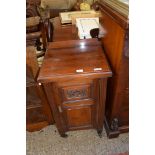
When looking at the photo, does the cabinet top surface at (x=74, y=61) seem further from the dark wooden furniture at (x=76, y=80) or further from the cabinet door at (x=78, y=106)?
the cabinet door at (x=78, y=106)

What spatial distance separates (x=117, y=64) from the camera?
0.93m

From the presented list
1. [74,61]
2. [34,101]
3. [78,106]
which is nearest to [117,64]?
[74,61]

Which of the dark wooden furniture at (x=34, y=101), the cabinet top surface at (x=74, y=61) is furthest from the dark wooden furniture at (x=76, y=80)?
the dark wooden furniture at (x=34, y=101)

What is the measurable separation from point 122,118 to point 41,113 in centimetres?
64

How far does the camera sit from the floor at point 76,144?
1.27m

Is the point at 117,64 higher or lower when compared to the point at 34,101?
higher

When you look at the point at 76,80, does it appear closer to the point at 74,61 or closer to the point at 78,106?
the point at 74,61

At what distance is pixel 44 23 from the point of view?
4.45ft

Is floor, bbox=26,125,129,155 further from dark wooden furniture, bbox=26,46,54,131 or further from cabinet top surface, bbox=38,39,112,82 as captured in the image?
cabinet top surface, bbox=38,39,112,82

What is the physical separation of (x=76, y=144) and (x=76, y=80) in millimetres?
662

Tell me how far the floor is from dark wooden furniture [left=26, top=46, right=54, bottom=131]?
10cm

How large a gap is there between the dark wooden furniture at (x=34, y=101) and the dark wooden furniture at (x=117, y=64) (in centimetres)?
48
